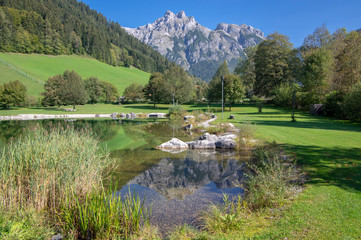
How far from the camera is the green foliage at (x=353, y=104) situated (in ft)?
64.5

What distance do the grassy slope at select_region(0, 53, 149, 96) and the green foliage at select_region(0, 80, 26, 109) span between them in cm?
1043

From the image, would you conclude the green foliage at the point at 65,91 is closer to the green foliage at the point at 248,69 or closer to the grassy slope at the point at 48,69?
the grassy slope at the point at 48,69

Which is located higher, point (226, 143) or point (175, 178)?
point (226, 143)

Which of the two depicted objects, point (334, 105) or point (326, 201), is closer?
point (326, 201)

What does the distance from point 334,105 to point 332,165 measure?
69.1ft

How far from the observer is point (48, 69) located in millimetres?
81500

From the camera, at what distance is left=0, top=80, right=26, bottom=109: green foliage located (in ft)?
150

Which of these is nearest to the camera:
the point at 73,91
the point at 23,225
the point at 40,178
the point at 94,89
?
the point at 23,225

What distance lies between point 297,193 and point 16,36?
115 m

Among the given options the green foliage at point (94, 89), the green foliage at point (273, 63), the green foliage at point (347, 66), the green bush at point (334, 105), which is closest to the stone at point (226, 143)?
the green bush at point (334, 105)

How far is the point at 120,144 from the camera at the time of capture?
1620 cm

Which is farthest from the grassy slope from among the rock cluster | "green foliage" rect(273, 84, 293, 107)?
"green foliage" rect(273, 84, 293, 107)

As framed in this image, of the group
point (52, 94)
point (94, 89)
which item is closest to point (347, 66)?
point (52, 94)

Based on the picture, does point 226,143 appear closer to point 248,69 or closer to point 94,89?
point 248,69
